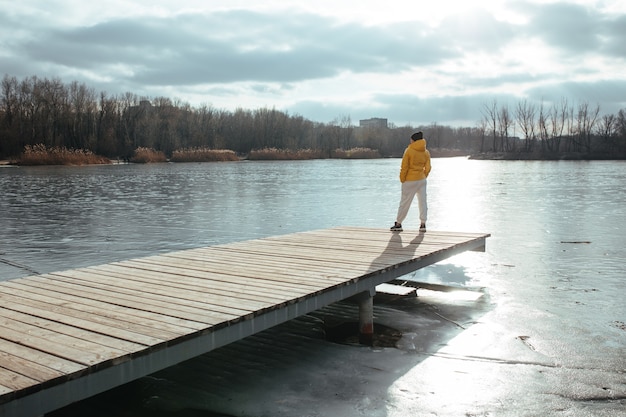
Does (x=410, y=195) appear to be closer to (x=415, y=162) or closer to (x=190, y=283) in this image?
(x=415, y=162)

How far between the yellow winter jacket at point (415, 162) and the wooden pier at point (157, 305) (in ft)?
6.44

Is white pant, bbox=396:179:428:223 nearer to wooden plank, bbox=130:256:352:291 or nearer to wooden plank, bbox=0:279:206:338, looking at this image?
wooden plank, bbox=130:256:352:291

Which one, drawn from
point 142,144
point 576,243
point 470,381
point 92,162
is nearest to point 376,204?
point 576,243

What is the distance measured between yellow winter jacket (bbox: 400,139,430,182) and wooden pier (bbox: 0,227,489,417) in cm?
196

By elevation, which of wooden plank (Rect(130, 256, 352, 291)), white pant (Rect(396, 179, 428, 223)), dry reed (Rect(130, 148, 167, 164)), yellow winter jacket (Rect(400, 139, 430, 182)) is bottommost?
wooden plank (Rect(130, 256, 352, 291))

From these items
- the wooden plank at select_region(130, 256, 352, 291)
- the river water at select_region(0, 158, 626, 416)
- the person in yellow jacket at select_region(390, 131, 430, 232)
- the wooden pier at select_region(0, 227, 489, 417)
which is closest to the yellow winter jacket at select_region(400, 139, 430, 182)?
the person in yellow jacket at select_region(390, 131, 430, 232)

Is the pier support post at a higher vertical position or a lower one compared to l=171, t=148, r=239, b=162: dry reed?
lower

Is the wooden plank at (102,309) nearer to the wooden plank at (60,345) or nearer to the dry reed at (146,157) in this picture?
the wooden plank at (60,345)

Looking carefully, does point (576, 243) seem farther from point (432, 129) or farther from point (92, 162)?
point (432, 129)

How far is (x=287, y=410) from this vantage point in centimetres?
387

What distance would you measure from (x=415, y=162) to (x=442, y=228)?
3.38 meters

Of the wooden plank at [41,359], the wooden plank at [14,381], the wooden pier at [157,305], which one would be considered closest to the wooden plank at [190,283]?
the wooden pier at [157,305]

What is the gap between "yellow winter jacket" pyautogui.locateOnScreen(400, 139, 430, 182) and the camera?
29.7 feet

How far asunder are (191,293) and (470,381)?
224 cm
